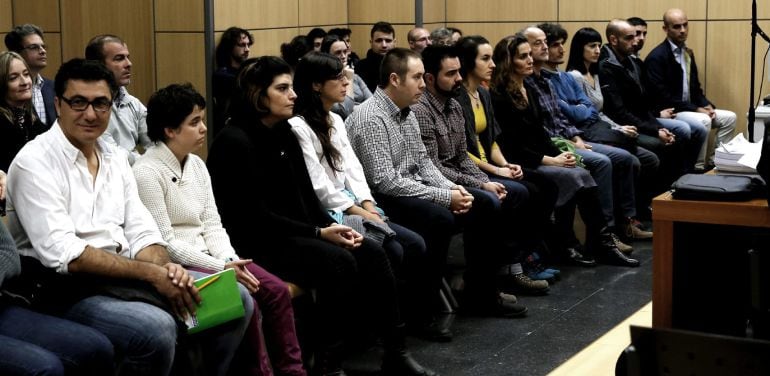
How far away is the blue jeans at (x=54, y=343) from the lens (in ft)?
10.7

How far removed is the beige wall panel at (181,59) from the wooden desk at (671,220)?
214 inches

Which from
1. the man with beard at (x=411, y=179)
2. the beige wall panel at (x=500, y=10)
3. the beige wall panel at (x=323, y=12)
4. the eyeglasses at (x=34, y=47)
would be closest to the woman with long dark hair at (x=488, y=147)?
the man with beard at (x=411, y=179)

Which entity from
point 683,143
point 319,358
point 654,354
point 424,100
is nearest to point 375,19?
point 683,143

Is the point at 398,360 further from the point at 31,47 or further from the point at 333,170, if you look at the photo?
the point at 31,47

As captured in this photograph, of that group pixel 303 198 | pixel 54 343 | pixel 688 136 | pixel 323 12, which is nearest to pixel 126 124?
pixel 303 198

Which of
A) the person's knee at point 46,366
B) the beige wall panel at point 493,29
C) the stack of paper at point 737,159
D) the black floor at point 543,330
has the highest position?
the beige wall panel at point 493,29

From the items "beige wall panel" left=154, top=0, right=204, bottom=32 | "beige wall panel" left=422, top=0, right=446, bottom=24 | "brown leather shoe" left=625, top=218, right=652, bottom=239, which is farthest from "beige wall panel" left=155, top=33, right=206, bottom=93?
"brown leather shoe" left=625, top=218, right=652, bottom=239

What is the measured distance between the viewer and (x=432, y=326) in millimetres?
5168

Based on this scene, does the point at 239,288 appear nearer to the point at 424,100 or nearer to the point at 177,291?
the point at 177,291

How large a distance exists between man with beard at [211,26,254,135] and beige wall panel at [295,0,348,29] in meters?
1.29

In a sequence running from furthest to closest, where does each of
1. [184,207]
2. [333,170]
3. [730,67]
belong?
[730,67]
[333,170]
[184,207]

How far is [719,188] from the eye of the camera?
3.78 m

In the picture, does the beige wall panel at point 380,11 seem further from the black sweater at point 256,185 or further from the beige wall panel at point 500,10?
the black sweater at point 256,185

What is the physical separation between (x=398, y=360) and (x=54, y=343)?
1.62 metres
